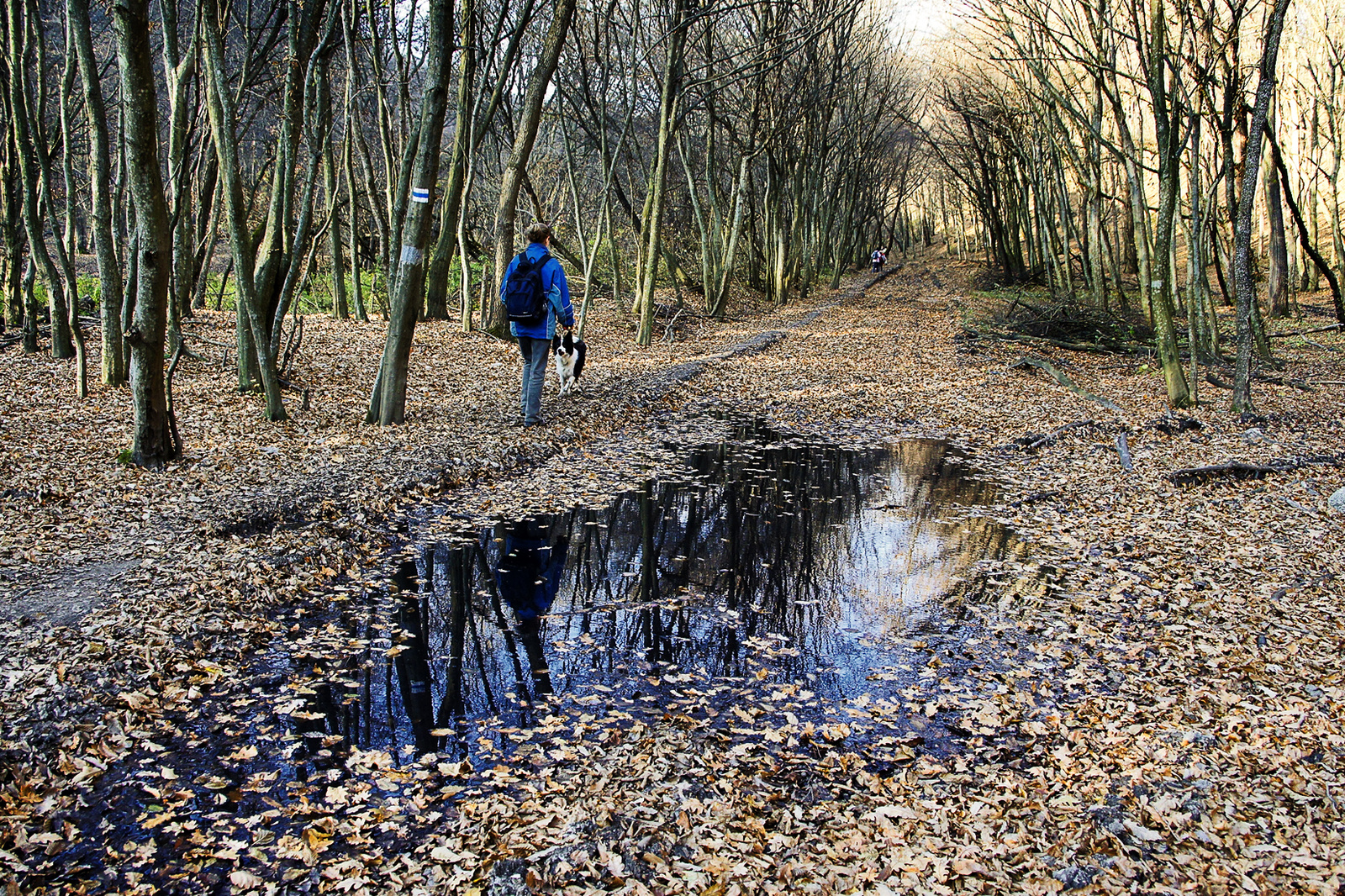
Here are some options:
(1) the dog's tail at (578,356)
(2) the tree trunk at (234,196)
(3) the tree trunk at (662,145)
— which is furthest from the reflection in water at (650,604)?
(3) the tree trunk at (662,145)

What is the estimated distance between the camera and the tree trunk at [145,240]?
265 inches

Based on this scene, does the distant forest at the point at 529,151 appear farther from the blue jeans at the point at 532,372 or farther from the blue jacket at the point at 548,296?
the blue jeans at the point at 532,372

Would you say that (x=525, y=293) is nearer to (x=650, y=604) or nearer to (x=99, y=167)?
(x=99, y=167)

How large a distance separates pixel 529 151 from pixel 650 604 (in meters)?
11.1

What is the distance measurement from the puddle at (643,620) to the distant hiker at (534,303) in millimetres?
2674

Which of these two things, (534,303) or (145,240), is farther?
(534,303)

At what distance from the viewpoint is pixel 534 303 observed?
9.80 m

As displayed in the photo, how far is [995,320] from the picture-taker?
2205cm

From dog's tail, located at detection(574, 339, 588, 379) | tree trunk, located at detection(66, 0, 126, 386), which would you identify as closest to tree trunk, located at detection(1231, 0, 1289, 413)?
dog's tail, located at detection(574, 339, 588, 379)

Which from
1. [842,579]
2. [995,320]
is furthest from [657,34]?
[842,579]

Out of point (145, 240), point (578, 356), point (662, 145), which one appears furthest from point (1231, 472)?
point (662, 145)

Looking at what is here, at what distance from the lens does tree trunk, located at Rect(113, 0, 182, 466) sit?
674 centimetres

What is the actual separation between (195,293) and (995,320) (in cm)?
1858

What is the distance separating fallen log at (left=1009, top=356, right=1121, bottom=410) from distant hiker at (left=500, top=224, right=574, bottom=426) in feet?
25.1
